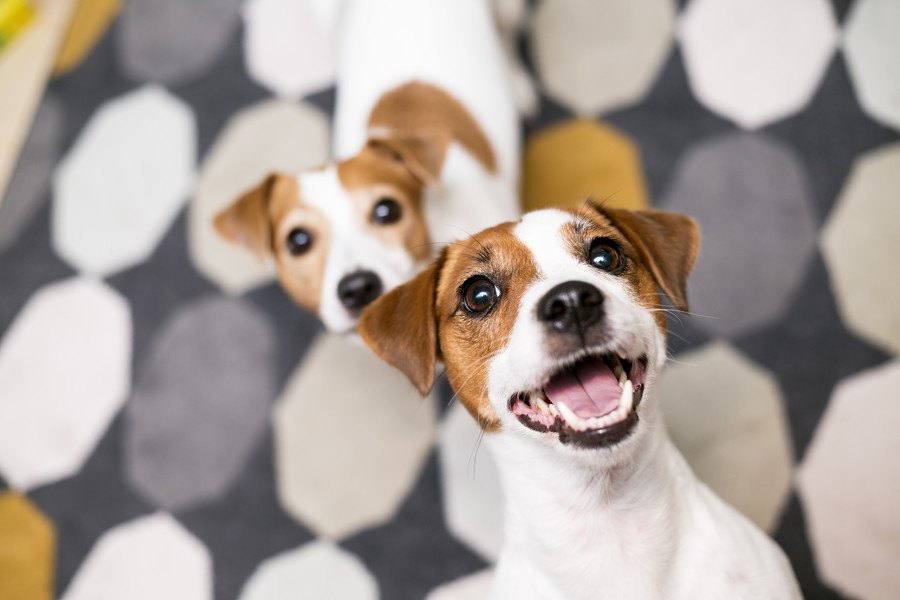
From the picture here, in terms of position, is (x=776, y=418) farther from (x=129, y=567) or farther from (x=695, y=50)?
(x=129, y=567)

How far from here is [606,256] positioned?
1812mm

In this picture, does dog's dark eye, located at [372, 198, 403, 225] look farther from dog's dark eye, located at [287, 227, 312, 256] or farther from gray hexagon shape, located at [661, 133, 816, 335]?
gray hexagon shape, located at [661, 133, 816, 335]

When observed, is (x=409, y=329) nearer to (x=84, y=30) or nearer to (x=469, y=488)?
(x=469, y=488)

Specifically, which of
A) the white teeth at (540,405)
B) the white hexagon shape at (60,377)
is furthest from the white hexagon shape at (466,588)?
the white hexagon shape at (60,377)

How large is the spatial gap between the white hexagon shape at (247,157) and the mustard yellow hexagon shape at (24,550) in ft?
Result: 3.98

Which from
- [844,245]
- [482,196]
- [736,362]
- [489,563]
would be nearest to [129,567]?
[489,563]

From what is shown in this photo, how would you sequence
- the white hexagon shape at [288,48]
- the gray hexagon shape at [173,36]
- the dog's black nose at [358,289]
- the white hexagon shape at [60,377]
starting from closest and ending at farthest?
the dog's black nose at [358,289] < the white hexagon shape at [60,377] < the white hexagon shape at [288,48] < the gray hexagon shape at [173,36]

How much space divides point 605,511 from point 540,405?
30 cm

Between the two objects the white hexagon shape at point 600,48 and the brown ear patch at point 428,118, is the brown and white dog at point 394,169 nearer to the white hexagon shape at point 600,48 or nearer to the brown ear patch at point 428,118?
the brown ear patch at point 428,118

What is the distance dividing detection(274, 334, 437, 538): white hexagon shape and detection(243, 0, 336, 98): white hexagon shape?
133cm

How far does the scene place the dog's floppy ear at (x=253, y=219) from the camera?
2.68 metres

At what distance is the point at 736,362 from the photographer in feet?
8.91

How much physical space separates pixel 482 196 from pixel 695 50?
1.25m

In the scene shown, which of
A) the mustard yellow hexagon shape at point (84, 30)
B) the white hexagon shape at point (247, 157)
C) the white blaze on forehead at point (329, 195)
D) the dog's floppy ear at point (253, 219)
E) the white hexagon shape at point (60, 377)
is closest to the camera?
the white blaze on forehead at point (329, 195)
